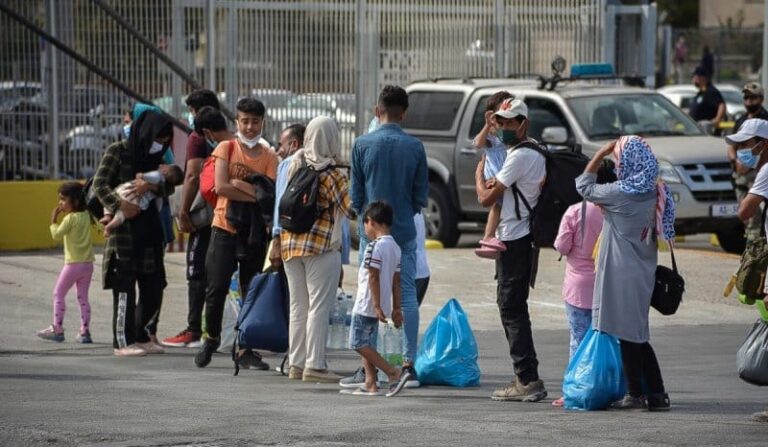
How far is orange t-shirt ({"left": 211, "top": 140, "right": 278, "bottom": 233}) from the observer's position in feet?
34.7

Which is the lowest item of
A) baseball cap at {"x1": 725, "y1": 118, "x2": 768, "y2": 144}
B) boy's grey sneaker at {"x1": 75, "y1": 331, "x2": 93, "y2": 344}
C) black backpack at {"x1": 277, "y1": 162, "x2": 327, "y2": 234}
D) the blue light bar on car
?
boy's grey sneaker at {"x1": 75, "y1": 331, "x2": 93, "y2": 344}

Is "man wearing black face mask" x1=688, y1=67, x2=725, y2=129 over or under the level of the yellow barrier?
over

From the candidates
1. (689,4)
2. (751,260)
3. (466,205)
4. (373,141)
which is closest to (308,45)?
(466,205)

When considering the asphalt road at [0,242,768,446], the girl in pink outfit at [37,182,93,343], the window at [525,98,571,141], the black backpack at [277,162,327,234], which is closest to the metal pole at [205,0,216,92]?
the window at [525,98,571,141]

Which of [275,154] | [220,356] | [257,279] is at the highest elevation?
[275,154]

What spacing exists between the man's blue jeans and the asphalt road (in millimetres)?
297

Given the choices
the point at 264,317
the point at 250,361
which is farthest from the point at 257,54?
the point at 264,317

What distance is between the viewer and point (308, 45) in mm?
19812

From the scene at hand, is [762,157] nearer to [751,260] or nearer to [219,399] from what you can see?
[751,260]

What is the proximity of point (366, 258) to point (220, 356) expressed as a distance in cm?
247

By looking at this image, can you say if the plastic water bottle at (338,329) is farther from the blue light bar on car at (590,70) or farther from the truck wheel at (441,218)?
the blue light bar on car at (590,70)

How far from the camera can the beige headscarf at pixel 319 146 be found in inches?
387

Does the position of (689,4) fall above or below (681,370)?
above

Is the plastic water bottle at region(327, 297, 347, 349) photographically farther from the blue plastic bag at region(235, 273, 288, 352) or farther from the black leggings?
the black leggings
